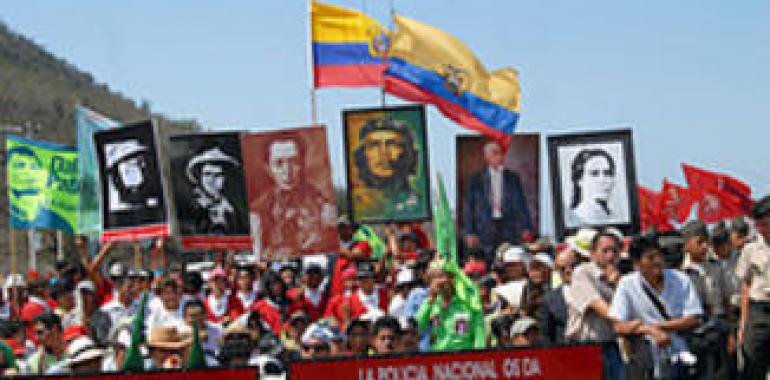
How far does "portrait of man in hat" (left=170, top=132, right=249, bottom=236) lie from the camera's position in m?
13.0

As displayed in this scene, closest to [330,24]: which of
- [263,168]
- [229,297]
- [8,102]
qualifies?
[263,168]

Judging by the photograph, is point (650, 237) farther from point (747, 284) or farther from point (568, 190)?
point (568, 190)

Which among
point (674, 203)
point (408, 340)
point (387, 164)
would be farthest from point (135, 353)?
point (674, 203)

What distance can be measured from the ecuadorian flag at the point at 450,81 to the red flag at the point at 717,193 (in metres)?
3.88

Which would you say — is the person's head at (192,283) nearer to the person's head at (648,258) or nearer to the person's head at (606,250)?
the person's head at (606,250)

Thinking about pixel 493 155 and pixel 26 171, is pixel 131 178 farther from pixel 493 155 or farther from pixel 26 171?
pixel 493 155

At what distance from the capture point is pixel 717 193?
739 inches

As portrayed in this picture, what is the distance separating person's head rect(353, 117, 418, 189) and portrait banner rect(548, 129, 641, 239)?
176cm

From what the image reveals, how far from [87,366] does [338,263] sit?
4.39 m

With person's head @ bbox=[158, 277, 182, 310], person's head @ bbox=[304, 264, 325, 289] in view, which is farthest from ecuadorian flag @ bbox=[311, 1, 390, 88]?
person's head @ bbox=[158, 277, 182, 310]

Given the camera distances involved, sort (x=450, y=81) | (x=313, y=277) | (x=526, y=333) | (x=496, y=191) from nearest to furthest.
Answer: (x=526, y=333)
(x=313, y=277)
(x=496, y=191)
(x=450, y=81)

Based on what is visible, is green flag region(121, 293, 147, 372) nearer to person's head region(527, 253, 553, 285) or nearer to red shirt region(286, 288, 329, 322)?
person's head region(527, 253, 553, 285)

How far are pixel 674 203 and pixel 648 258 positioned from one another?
40.9ft

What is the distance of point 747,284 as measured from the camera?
998 cm
